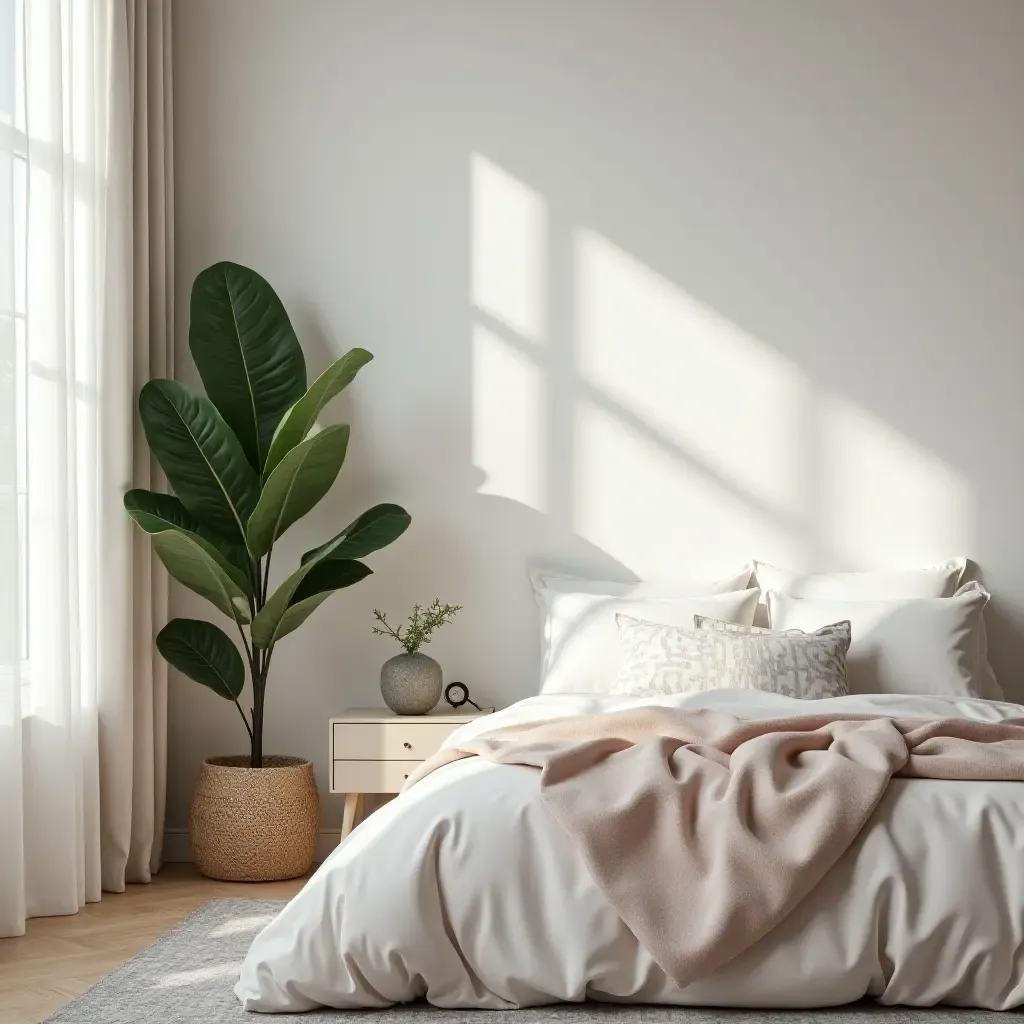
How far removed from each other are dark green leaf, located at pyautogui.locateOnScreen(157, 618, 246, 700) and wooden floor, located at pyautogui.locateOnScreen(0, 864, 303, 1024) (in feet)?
2.06

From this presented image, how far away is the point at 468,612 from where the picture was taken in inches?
177

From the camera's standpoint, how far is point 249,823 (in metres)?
4.05

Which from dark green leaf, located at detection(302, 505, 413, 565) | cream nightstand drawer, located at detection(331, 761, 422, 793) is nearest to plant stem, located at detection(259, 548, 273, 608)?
dark green leaf, located at detection(302, 505, 413, 565)

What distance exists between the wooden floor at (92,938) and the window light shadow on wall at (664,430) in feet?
5.49

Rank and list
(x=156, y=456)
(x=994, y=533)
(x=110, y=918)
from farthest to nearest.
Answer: (x=994, y=533) → (x=156, y=456) → (x=110, y=918)

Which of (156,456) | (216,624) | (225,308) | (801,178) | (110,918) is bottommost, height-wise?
(110,918)

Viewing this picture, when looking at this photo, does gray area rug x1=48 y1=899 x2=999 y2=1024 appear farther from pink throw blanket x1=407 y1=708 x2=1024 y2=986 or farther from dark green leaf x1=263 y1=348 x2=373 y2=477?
dark green leaf x1=263 y1=348 x2=373 y2=477

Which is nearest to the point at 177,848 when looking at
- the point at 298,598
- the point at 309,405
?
the point at 298,598

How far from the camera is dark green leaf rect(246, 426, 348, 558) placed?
154 inches

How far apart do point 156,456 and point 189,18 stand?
1.72 meters

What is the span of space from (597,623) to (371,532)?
81cm

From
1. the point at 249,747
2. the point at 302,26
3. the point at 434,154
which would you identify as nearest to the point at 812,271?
the point at 434,154

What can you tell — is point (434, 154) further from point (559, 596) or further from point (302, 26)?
point (559, 596)

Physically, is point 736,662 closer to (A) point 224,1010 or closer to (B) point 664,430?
(B) point 664,430
